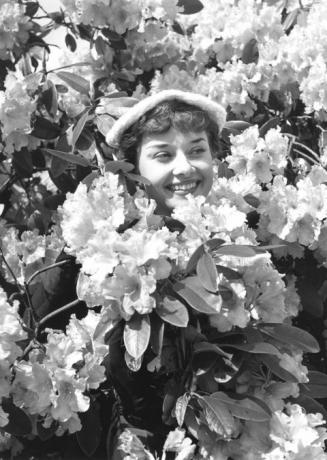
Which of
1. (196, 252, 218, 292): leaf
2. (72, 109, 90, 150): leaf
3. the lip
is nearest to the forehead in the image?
the lip

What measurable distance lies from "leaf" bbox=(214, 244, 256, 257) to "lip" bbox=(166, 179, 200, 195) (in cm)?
30

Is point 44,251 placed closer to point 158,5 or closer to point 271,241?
point 271,241

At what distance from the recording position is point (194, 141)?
1.98m

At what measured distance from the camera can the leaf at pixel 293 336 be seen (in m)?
1.71

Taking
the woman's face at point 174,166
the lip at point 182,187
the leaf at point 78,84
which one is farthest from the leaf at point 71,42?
the lip at point 182,187

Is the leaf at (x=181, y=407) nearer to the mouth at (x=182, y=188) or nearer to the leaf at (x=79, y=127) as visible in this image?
the mouth at (x=182, y=188)

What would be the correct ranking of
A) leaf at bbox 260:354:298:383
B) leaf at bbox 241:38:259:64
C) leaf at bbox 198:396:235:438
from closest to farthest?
leaf at bbox 198:396:235:438, leaf at bbox 260:354:298:383, leaf at bbox 241:38:259:64

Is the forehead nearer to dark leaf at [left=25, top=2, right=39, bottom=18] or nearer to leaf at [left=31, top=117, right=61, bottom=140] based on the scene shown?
leaf at [left=31, top=117, right=61, bottom=140]

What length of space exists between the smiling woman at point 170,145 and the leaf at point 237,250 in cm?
30

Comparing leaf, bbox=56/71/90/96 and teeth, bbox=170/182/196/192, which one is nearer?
teeth, bbox=170/182/196/192

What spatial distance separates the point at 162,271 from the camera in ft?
5.29

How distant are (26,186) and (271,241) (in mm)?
1222

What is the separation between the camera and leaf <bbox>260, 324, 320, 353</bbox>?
1709 mm

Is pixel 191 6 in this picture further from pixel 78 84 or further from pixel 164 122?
pixel 164 122
